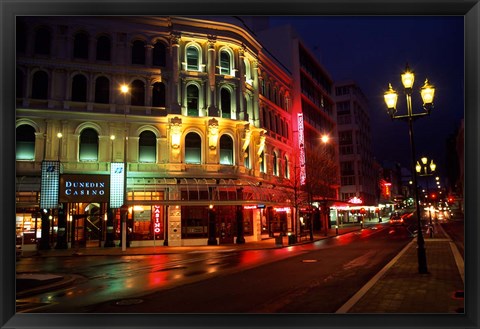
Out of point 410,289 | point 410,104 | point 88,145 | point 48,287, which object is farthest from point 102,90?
point 410,289

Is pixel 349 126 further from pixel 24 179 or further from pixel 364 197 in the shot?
pixel 24 179

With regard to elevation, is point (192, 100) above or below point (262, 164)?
above

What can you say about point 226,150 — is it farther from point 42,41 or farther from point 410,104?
point 410,104

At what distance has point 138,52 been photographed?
31141mm

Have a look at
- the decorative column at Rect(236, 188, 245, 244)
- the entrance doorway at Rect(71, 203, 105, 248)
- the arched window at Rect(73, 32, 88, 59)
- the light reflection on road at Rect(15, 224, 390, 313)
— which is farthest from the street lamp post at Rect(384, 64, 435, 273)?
the arched window at Rect(73, 32, 88, 59)

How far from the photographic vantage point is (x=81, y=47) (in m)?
29.7

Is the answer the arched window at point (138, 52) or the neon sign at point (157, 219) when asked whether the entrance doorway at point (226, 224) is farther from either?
the arched window at point (138, 52)

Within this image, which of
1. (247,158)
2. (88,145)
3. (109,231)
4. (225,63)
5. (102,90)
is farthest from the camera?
(247,158)

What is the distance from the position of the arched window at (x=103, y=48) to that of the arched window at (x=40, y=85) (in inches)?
160

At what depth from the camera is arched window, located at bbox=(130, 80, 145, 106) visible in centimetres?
3041

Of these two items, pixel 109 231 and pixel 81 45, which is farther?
pixel 81 45
